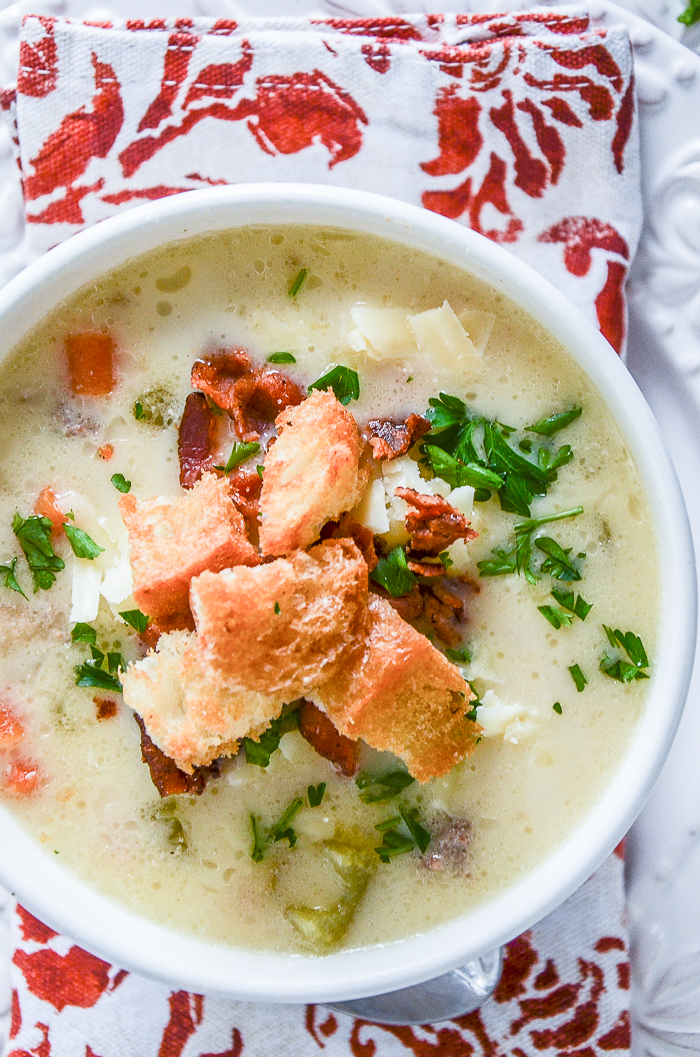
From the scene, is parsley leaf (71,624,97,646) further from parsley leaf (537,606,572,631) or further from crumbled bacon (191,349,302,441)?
parsley leaf (537,606,572,631)

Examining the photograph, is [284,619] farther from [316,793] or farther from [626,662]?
[626,662]

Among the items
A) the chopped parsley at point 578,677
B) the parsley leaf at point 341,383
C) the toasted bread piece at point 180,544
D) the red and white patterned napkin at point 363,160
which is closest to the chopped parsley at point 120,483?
the toasted bread piece at point 180,544

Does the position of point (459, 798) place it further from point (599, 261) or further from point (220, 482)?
point (599, 261)

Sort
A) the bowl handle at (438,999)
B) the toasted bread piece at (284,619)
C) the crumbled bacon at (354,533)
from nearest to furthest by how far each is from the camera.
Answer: the toasted bread piece at (284,619), the crumbled bacon at (354,533), the bowl handle at (438,999)

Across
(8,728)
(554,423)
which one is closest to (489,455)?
(554,423)

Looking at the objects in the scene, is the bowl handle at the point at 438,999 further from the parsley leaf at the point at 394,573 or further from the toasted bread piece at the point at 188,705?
the parsley leaf at the point at 394,573
